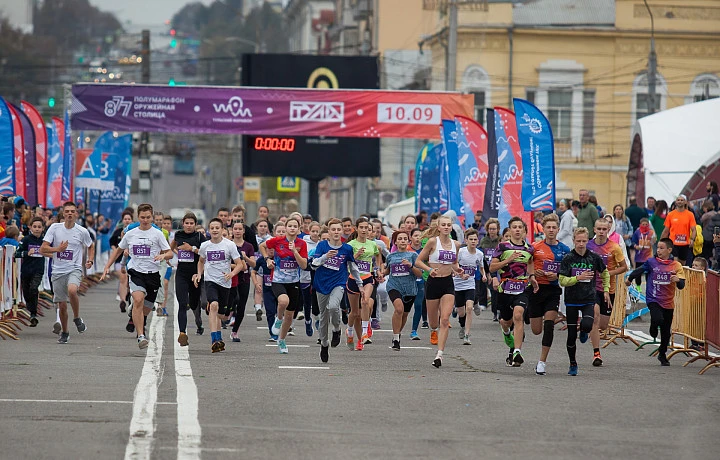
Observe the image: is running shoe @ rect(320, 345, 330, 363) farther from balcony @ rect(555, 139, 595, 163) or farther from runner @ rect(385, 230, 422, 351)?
balcony @ rect(555, 139, 595, 163)

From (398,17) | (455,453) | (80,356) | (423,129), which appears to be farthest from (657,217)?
(398,17)

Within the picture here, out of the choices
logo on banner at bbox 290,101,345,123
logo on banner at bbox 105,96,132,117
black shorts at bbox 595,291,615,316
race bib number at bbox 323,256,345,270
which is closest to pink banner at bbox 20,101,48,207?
Answer: logo on banner at bbox 105,96,132,117

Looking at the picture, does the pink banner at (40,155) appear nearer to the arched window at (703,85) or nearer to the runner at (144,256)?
the runner at (144,256)

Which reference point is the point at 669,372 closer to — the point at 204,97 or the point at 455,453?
the point at 455,453

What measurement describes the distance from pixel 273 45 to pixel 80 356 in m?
125

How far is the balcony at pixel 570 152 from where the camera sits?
52438mm

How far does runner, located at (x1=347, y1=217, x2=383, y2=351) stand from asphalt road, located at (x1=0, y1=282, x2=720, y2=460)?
1.26 ft

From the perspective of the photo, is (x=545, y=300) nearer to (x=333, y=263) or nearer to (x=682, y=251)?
(x=333, y=263)

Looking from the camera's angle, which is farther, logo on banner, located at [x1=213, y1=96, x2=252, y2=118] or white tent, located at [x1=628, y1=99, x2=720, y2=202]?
logo on banner, located at [x1=213, y1=96, x2=252, y2=118]

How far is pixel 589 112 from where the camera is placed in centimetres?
5266

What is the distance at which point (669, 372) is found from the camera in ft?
51.0

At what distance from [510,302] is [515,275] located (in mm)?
362

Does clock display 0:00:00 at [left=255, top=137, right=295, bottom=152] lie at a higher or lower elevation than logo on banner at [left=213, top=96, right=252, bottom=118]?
lower

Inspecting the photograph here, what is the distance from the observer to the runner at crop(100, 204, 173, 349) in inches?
674
